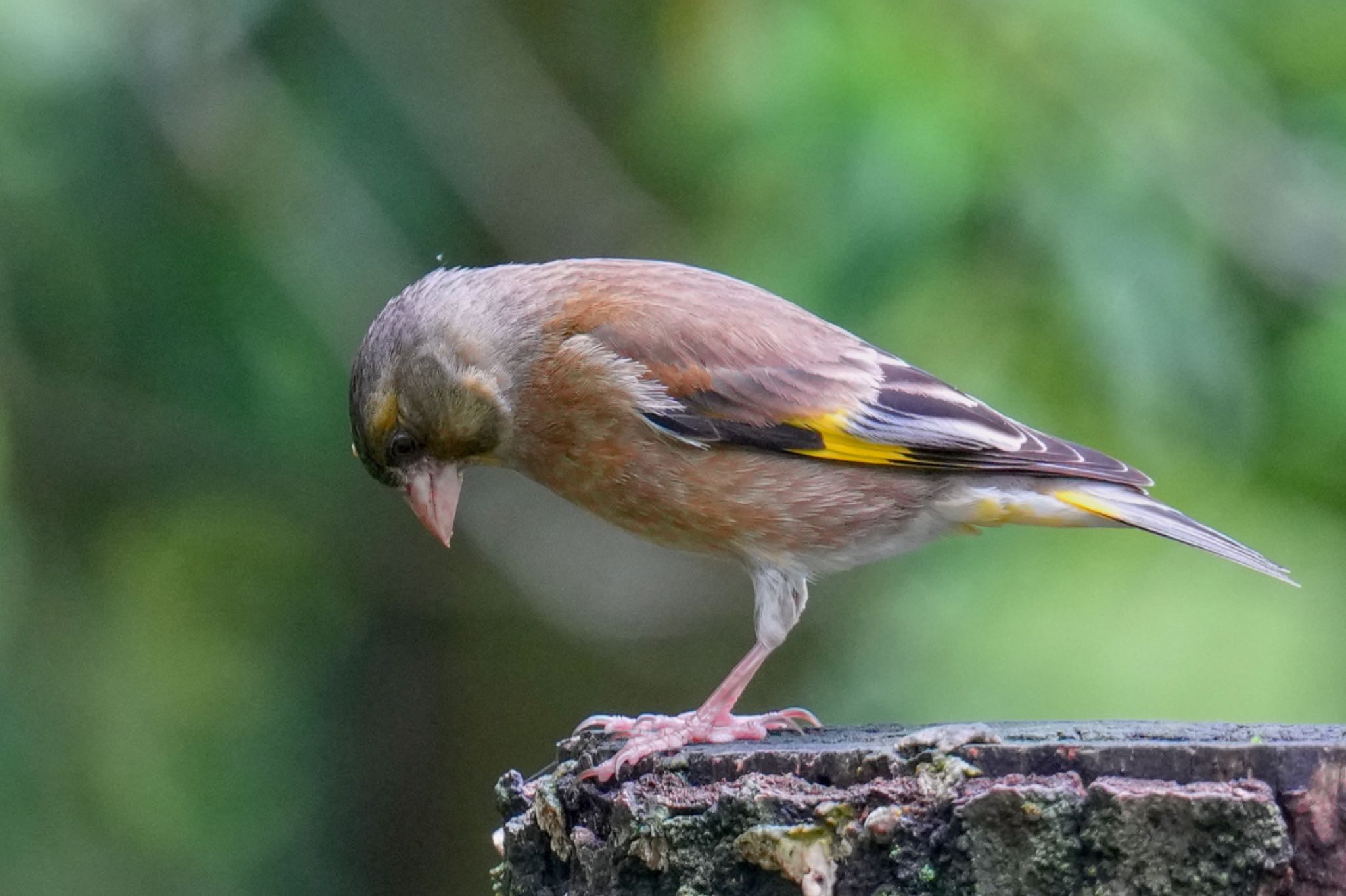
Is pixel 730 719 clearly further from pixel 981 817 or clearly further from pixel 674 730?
pixel 981 817

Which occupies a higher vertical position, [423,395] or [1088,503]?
[1088,503]

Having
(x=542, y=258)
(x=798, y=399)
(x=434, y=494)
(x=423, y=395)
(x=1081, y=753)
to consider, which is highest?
(x=542, y=258)

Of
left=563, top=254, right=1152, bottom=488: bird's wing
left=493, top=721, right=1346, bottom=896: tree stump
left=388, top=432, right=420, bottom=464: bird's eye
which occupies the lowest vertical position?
left=493, top=721, right=1346, bottom=896: tree stump

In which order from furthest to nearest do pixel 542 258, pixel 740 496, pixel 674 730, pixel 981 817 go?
pixel 542 258
pixel 740 496
pixel 674 730
pixel 981 817

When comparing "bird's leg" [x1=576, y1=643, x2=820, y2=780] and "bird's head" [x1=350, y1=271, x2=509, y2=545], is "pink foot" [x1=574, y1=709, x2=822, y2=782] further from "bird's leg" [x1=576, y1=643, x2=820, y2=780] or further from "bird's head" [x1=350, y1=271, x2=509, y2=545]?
"bird's head" [x1=350, y1=271, x2=509, y2=545]

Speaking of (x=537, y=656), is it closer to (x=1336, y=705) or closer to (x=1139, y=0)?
(x=1336, y=705)

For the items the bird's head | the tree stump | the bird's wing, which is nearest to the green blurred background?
the bird's wing

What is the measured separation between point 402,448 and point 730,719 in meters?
1.49

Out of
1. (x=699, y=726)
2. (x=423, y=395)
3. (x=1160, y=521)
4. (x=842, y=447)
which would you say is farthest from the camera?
(x=423, y=395)

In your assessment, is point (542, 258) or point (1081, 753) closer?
point (1081, 753)

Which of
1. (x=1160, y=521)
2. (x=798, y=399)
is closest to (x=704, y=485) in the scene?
(x=798, y=399)

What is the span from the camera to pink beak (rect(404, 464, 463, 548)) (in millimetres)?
5574

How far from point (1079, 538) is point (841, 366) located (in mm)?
1482

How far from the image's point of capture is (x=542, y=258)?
8055 mm
